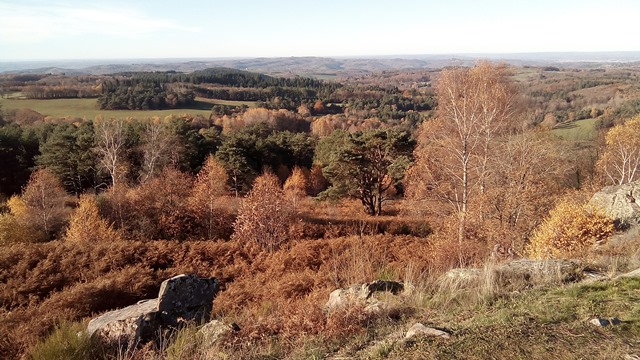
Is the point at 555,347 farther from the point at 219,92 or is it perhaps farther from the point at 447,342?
the point at 219,92

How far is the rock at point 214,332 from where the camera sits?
203 inches

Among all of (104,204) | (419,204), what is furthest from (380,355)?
(104,204)

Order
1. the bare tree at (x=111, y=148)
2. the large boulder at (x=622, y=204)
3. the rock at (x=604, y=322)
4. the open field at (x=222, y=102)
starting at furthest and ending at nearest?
the open field at (x=222, y=102) < the bare tree at (x=111, y=148) < the large boulder at (x=622, y=204) < the rock at (x=604, y=322)

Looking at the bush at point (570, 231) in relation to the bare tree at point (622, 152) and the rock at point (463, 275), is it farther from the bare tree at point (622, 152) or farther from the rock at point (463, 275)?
the bare tree at point (622, 152)

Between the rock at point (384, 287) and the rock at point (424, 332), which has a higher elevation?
the rock at point (424, 332)

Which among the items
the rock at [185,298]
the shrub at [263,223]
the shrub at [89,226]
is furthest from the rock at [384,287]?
the shrub at [89,226]

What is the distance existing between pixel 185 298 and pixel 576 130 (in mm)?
55730

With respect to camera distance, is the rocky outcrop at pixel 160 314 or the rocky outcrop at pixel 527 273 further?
the rocky outcrop at pixel 527 273

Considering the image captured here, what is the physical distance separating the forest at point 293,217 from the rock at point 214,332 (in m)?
0.16

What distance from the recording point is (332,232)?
25.8 metres

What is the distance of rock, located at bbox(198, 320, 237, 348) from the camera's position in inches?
203

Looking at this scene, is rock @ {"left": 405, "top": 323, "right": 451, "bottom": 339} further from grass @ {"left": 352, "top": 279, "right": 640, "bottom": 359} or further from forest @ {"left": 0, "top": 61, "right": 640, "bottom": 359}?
forest @ {"left": 0, "top": 61, "right": 640, "bottom": 359}

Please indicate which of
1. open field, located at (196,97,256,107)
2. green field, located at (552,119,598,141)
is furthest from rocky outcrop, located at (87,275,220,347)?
open field, located at (196,97,256,107)

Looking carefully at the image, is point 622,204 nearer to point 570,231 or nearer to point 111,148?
point 570,231
